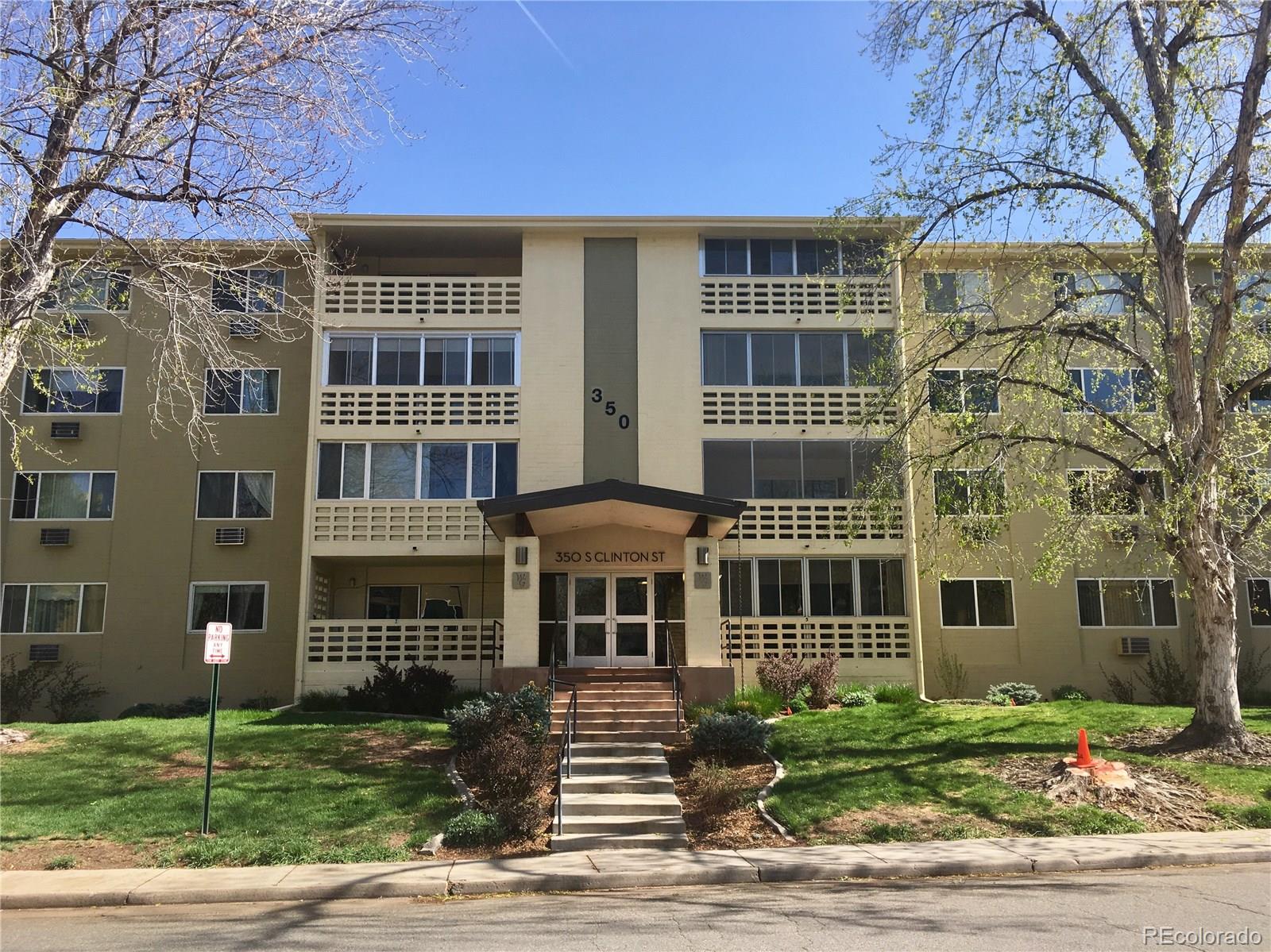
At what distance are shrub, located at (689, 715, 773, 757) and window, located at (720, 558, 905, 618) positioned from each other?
24.5 feet

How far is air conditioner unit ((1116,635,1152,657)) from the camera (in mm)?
21938

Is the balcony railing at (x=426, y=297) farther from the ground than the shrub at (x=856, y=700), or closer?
farther from the ground

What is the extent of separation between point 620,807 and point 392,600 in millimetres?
12856

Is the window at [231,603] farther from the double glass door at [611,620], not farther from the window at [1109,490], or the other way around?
the window at [1109,490]

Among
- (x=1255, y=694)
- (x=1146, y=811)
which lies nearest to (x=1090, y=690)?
(x=1255, y=694)

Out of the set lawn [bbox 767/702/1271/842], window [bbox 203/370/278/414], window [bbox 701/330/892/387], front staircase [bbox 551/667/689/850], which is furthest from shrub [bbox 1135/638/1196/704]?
window [bbox 203/370/278/414]

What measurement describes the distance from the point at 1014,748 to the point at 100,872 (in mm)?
11613

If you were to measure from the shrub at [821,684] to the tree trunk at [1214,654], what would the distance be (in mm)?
6535

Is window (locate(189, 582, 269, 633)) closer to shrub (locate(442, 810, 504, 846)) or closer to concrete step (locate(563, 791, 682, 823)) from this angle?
concrete step (locate(563, 791, 682, 823))

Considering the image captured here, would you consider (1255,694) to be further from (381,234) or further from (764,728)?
(381,234)

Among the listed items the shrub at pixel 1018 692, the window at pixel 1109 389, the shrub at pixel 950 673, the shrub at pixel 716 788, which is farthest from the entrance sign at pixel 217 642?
the shrub at pixel 950 673

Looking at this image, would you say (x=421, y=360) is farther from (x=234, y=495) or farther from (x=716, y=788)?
(x=716, y=788)

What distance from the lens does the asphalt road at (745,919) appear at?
7.03 m

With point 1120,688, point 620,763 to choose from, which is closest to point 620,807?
point 620,763
